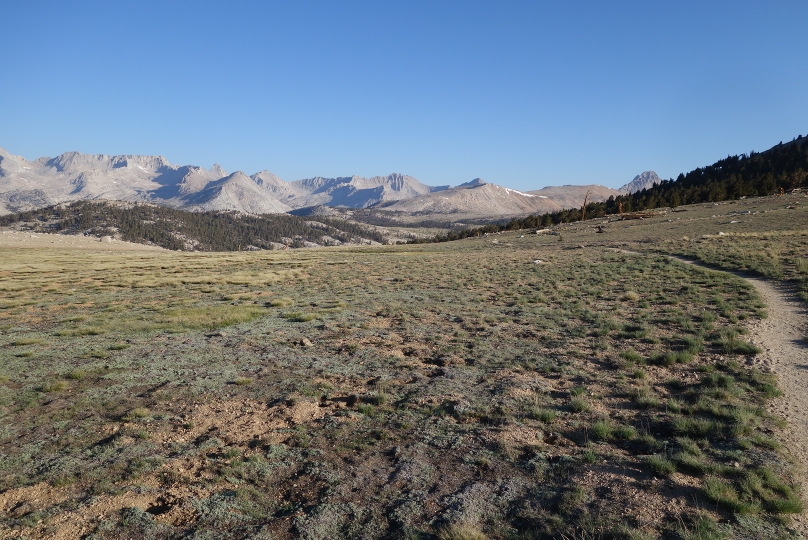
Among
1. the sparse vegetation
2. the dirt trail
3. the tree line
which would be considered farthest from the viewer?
the tree line

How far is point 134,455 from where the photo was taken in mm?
8047

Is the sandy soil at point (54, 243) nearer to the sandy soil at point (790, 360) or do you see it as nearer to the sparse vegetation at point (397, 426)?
the sparse vegetation at point (397, 426)

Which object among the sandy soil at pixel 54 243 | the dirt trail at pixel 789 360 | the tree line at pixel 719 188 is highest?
the tree line at pixel 719 188

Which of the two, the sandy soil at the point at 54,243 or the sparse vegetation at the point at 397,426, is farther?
the sandy soil at the point at 54,243

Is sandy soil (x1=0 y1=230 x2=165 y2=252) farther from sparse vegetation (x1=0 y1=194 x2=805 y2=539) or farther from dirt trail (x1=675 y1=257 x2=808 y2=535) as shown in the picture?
dirt trail (x1=675 y1=257 x2=808 y2=535)

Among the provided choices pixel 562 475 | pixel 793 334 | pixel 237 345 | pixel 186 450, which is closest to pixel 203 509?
pixel 186 450

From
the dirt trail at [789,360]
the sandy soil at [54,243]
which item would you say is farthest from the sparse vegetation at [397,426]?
the sandy soil at [54,243]

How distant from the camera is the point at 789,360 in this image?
40.6ft

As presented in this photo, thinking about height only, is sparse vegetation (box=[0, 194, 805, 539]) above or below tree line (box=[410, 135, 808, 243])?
below

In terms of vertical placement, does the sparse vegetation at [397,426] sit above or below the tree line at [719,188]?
below

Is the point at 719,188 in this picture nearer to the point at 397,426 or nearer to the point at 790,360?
the point at 790,360

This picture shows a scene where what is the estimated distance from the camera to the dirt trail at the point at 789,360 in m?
7.79

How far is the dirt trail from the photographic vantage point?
779 centimetres

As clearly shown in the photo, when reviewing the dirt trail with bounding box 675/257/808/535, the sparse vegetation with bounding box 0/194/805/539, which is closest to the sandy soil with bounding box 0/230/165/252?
the sparse vegetation with bounding box 0/194/805/539
